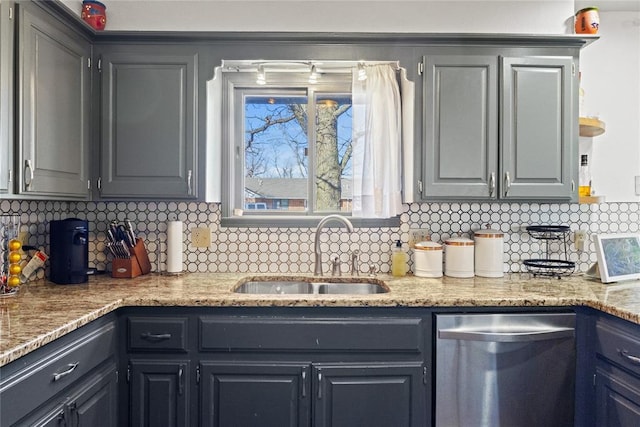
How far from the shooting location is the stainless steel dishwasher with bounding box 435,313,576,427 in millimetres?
1783

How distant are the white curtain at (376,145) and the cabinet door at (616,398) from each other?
1.22 metres

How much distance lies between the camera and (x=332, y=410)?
5.81 feet

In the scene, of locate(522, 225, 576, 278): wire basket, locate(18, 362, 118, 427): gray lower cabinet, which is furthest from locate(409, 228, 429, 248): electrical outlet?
locate(18, 362, 118, 427): gray lower cabinet

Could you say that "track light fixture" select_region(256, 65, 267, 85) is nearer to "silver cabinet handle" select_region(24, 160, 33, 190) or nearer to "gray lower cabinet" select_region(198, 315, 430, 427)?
"silver cabinet handle" select_region(24, 160, 33, 190)

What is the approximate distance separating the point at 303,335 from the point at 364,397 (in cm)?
38

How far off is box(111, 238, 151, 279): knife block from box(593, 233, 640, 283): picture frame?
8.17ft

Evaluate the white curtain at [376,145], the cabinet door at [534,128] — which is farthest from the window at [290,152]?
the cabinet door at [534,128]

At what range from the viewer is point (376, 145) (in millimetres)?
2348

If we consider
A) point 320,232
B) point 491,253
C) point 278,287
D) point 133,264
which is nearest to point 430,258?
point 491,253

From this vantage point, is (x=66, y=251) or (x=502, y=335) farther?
(x=66, y=251)

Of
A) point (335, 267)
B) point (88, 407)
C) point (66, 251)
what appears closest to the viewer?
point (88, 407)

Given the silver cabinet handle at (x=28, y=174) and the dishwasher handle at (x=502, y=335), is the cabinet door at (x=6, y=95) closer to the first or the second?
the silver cabinet handle at (x=28, y=174)

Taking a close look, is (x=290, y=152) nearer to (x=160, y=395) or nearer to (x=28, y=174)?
(x=28, y=174)

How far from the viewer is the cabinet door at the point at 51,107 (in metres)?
1.69
